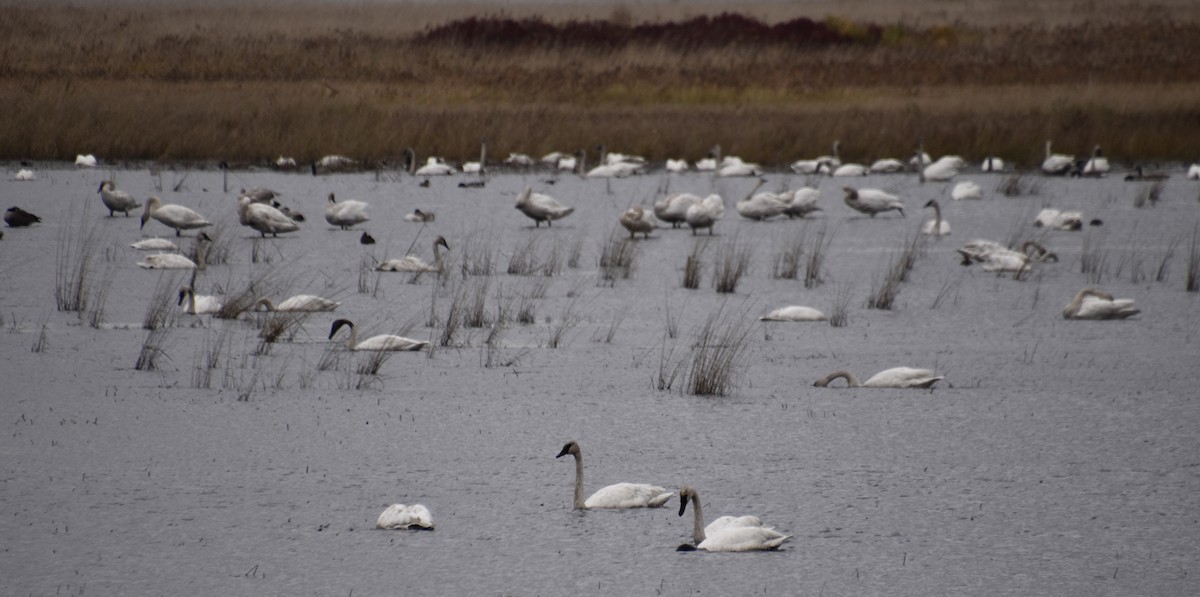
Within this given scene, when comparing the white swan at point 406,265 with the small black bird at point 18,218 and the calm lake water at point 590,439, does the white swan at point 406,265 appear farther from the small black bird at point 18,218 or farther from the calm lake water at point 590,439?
the small black bird at point 18,218

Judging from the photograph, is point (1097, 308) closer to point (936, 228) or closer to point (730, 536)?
point (936, 228)

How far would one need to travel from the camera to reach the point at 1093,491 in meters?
6.20

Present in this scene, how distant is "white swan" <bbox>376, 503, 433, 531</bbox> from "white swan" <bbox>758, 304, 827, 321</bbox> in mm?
5271

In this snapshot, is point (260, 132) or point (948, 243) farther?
point (260, 132)

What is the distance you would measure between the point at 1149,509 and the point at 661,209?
10.8 m

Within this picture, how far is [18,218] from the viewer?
48.9ft

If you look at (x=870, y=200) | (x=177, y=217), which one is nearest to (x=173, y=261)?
(x=177, y=217)

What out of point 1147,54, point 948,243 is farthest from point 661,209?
point 1147,54

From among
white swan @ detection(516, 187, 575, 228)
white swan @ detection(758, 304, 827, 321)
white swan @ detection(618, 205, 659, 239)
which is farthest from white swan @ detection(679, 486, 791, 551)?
white swan @ detection(516, 187, 575, 228)

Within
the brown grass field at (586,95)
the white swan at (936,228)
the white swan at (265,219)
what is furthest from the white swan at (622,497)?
the brown grass field at (586,95)

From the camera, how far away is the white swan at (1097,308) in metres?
10.6

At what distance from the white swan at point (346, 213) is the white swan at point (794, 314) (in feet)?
20.6

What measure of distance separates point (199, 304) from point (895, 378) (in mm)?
4815

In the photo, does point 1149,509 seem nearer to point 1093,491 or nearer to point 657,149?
point 1093,491
